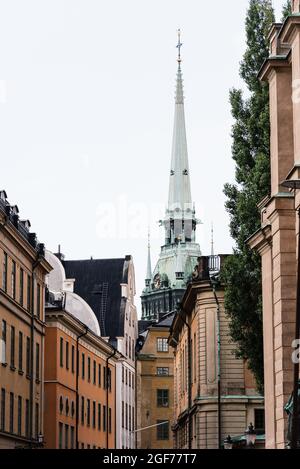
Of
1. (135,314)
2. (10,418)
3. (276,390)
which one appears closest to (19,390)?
(10,418)

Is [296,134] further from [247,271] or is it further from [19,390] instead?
[19,390]

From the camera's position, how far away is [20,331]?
2196 inches

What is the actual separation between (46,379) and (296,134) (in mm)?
40624

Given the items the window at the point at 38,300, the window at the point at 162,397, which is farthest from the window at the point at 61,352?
the window at the point at 162,397

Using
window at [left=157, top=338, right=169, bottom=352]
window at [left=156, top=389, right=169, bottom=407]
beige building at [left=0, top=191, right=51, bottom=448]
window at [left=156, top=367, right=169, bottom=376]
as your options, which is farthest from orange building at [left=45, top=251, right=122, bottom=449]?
window at [left=157, top=338, right=169, bottom=352]

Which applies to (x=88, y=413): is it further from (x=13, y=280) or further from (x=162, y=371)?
(x=162, y=371)

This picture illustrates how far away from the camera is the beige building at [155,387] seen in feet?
370

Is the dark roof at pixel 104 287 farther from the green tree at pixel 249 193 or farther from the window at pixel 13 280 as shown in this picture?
the green tree at pixel 249 193

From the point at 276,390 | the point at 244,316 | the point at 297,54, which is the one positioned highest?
the point at 297,54

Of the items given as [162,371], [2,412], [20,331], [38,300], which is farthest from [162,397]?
[2,412]

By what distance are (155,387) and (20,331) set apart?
199 feet

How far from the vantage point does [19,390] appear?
55.2m

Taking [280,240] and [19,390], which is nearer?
[280,240]

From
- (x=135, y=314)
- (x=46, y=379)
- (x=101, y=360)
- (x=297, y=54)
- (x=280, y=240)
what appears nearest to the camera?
(x=297, y=54)
